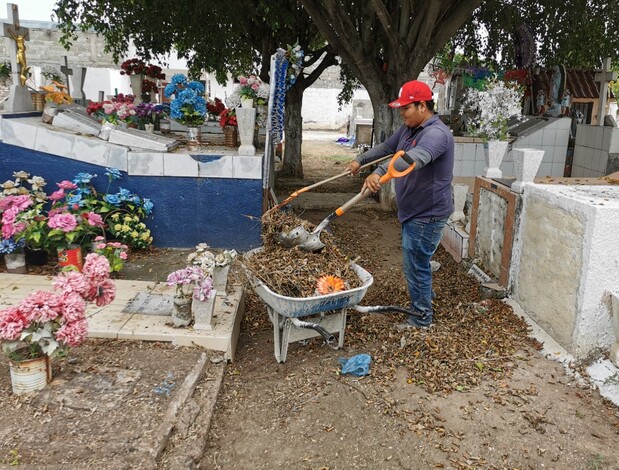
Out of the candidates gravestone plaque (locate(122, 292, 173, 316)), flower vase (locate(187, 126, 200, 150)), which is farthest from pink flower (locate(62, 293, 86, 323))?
flower vase (locate(187, 126, 200, 150))

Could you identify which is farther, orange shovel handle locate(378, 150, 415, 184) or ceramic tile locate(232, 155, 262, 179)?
ceramic tile locate(232, 155, 262, 179)

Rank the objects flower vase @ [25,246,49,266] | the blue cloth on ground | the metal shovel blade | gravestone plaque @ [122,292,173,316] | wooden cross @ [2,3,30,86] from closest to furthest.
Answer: the blue cloth on ground
the metal shovel blade
gravestone plaque @ [122,292,173,316]
flower vase @ [25,246,49,266]
wooden cross @ [2,3,30,86]

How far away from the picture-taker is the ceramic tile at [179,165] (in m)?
6.38

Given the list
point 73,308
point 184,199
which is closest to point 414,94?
point 73,308

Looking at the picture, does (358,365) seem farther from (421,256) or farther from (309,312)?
(421,256)

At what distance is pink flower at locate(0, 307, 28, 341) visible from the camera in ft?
10.2

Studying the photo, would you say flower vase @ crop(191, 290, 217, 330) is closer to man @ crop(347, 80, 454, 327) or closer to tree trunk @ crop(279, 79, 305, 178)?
man @ crop(347, 80, 454, 327)

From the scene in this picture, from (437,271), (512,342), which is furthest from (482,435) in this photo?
(437,271)

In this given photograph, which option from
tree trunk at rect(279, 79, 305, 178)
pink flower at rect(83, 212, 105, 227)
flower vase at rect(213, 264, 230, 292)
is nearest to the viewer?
flower vase at rect(213, 264, 230, 292)

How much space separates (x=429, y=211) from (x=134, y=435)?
2.80 metres

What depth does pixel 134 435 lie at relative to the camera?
2.99m

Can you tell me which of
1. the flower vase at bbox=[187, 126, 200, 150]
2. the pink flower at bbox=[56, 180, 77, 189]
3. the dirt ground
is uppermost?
the flower vase at bbox=[187, 126, 200, 150]

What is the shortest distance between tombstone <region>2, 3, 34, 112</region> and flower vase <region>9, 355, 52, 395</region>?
4.78m

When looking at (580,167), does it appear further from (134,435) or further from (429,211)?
(134,435)
